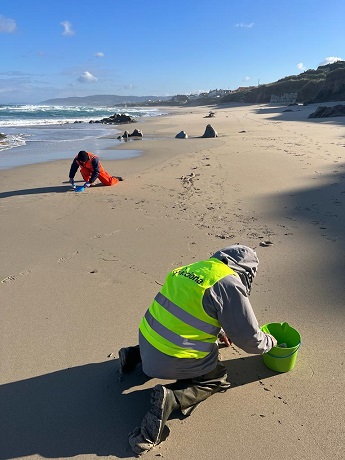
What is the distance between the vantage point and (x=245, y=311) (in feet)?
7.16

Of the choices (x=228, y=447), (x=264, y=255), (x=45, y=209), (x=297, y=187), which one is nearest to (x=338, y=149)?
(x=297, y=187)

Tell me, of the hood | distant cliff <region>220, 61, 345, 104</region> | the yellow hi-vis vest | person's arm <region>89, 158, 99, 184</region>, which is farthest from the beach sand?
distant cliff <region>220, 61, 345, 104</region>

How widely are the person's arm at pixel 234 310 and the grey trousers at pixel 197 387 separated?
→ 350mm

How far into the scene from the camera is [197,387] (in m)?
2.36

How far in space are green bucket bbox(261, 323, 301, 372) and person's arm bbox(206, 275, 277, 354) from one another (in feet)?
1.34

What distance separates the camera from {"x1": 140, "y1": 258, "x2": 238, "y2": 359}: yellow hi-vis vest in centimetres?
215

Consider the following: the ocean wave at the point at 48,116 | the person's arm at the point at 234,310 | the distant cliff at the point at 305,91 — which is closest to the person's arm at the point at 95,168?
the person's arm at the point at 234,310

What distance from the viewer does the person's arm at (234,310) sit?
213cm

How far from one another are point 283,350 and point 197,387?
655 mm

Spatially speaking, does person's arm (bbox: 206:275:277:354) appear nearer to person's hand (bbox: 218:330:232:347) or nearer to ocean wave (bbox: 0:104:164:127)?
person's hand (bbox: 218:330:232:347)

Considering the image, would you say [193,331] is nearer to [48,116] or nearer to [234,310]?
[234,310]

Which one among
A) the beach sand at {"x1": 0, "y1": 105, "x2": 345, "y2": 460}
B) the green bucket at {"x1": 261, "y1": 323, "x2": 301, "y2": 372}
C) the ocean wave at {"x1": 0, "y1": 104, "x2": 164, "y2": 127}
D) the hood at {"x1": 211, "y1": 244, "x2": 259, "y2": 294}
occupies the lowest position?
the ocean wave at {"x1": 0, "y1": 104, "x2": 164, "y2": 127}

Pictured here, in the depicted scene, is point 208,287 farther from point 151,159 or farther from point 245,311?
point 151,159

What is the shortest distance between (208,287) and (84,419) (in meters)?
1.16
